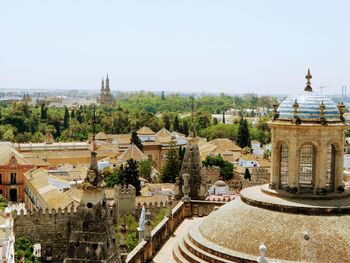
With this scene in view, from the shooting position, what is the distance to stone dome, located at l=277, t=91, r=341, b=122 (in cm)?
1309

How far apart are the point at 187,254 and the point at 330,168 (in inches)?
155

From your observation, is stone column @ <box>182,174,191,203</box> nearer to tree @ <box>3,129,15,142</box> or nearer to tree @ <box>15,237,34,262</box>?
tree @ <box>15,237,34,262</box>

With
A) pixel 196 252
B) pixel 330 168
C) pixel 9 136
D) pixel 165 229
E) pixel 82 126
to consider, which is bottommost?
pixel 9 136

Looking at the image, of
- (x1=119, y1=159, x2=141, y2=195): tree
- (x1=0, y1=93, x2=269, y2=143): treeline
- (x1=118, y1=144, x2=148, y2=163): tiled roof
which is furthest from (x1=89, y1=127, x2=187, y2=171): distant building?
(x1=119, y1=159, x2=141, y2=195): tree

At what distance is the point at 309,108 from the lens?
519 inches

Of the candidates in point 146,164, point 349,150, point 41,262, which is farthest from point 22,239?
point 349,150

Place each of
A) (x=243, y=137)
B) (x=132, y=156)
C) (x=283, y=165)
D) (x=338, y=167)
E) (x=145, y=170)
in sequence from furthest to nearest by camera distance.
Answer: (x=243, y=137), (x=132, y=156), (x=145, y=170), (x=283, y=165), (x=338, y=167)

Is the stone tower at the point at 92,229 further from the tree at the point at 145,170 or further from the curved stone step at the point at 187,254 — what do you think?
the tree at the point at 145,170

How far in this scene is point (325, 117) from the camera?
42.7 ft

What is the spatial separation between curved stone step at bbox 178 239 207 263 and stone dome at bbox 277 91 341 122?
3699 mm

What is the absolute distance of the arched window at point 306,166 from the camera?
13500 mm

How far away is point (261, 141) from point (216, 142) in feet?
77.7

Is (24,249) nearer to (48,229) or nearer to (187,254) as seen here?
(48,229)

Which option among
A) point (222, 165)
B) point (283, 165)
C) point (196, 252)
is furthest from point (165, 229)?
point (222, 165)
